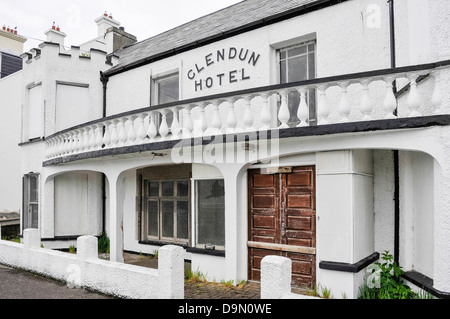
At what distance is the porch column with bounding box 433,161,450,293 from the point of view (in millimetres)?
4488

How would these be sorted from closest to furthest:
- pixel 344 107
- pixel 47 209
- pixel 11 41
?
pixel 344 107 < pixel 47 209 < pixel 11 41

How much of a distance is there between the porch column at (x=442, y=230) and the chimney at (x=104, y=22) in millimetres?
13312

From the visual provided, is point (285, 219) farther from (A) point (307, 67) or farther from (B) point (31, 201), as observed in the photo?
(B) point (31, 201)

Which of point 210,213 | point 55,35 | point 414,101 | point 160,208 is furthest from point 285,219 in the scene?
point 55,35

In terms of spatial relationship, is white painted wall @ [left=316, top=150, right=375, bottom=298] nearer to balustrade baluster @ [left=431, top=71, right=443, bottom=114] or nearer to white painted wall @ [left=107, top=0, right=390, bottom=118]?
balustrade baluster @ [left=431, top=71, right=443, bottom=114]

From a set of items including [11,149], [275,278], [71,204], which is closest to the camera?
[275,278]

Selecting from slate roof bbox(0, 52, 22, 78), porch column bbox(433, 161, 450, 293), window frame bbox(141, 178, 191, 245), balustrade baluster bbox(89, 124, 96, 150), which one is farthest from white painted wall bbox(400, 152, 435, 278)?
slate roof bbox(0, 52, 22, 78)

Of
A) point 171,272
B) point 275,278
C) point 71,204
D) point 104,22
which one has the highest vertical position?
point 104,22

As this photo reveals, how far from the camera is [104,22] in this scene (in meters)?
14.2

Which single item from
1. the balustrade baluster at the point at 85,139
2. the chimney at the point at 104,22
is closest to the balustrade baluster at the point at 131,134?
the balustrade baluster at the point at 85,139

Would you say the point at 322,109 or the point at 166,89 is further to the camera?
the point at 166,89

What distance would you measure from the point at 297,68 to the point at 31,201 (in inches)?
358
